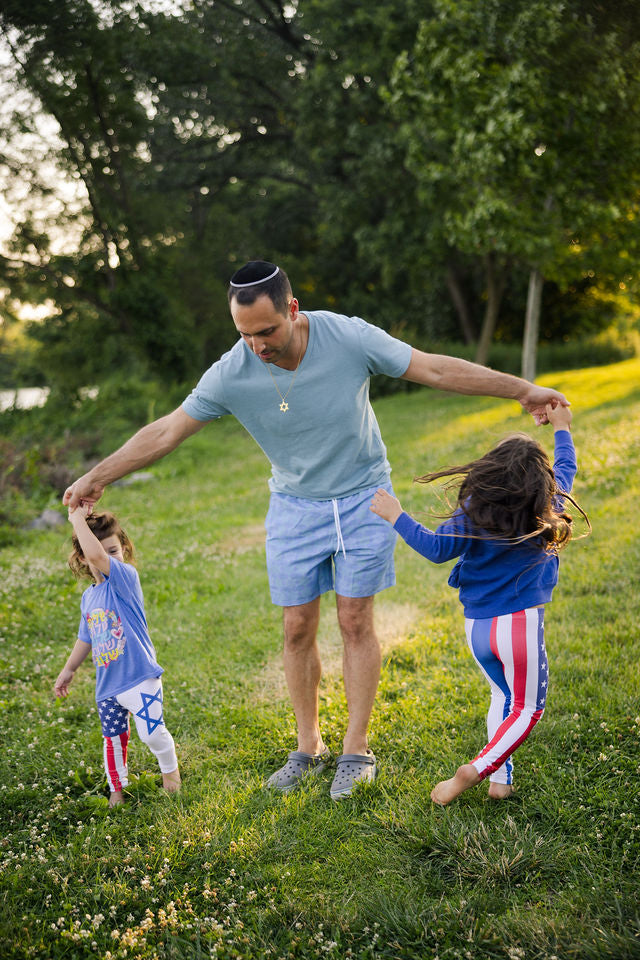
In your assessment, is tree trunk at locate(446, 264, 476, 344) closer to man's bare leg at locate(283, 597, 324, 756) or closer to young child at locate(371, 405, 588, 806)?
man's bare leg at locate(283, 597, 324, 756)

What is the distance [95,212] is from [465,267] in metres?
11.3

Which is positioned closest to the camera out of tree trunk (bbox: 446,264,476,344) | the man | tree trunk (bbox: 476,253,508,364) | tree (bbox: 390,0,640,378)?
the man

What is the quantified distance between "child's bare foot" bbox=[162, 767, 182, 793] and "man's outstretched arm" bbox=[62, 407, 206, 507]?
135cm

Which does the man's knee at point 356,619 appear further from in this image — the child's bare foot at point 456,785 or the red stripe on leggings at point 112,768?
the red stripe on leggings at point 112,768

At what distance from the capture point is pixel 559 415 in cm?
318

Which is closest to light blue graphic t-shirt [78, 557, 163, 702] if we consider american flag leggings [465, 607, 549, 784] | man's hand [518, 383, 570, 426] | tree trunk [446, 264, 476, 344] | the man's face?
the man's face

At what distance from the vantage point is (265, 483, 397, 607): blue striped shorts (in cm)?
330

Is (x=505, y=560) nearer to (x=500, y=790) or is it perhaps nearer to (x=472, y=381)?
(x=472, y=381)

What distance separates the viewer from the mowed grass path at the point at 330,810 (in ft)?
8.25

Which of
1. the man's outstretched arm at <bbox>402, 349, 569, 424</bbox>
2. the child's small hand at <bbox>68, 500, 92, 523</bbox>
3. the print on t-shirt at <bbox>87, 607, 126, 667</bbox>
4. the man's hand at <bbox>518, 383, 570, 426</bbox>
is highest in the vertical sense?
the man's outstretched arm at <bbox>402, 349, 569, 424</bbox>

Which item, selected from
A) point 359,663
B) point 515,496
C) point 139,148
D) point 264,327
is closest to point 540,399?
point 515,496

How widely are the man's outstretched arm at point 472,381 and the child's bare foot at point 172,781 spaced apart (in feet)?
7.08

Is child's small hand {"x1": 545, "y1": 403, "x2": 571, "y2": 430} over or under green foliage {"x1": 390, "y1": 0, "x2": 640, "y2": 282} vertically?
under

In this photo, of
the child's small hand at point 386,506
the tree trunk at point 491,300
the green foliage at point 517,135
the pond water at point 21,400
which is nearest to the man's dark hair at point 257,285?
the child's small hand at point 386,506
